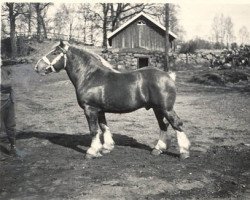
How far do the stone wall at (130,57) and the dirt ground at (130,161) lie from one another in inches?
705

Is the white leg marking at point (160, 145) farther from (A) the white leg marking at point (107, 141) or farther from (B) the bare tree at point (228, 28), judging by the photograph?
(B) the bare tree at point (228, 28)

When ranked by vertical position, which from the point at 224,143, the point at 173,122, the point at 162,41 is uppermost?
the point at 162,41

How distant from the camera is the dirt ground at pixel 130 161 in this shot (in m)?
5.70

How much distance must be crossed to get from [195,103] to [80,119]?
562cm

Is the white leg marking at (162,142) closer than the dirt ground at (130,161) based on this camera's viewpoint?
No

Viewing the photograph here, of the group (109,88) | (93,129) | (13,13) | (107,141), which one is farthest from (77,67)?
(13,13)

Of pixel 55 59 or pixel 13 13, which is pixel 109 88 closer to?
pixel 55 59

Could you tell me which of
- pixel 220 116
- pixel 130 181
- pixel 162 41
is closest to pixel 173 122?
pixel 130 181

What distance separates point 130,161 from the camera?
7.24 metres

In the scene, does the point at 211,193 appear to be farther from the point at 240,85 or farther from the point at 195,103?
the point at 240,85

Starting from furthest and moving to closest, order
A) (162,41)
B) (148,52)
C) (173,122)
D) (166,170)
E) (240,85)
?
(162,41)
(148,52)
(240,85)
(173,122)
(166,170)

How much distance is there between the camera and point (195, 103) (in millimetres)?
15812

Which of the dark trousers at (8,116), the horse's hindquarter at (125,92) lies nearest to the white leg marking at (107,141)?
the horse's hindquarter at (125,92)

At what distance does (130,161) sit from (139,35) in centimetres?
2909
